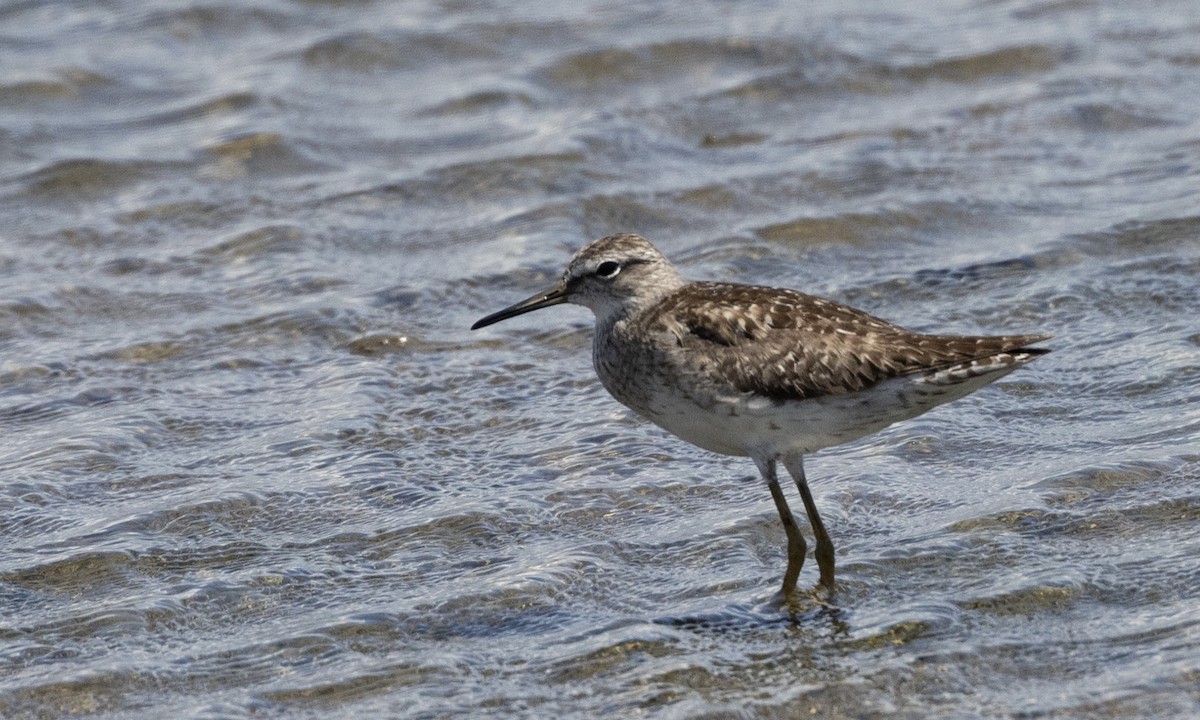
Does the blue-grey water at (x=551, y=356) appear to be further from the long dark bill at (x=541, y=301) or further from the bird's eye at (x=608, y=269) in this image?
the bird's eye at (x=608, y=269)

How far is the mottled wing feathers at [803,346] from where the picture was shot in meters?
7.46

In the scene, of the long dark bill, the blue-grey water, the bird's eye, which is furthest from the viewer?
the long dark bill

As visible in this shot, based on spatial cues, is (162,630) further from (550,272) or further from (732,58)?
(732,58)

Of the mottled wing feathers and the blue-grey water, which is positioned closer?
the blue-grey water

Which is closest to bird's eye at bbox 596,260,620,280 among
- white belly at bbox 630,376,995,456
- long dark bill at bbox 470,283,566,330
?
long dark bill at bbox 470,283,566,330

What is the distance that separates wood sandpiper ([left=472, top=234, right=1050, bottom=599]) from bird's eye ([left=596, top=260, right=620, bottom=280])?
343 mm

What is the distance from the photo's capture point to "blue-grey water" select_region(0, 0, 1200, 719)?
7.10 m

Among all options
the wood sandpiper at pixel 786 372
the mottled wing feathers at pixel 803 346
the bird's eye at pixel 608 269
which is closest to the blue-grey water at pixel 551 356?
the wood sandpiper at pixel 786 372

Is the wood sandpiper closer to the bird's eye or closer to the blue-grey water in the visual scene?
the bird's eye

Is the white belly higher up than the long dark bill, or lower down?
lower down

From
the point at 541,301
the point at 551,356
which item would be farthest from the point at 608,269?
Result: the point at 551,356

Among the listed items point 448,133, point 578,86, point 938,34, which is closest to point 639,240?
point 448,133

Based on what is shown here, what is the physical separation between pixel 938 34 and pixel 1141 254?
224 inches

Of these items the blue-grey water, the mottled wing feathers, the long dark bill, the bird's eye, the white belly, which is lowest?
the blue-grey water
